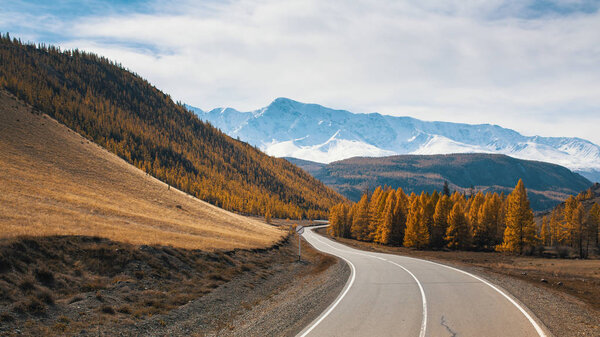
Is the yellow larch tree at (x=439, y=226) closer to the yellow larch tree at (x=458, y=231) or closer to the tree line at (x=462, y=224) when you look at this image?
the tree line at (x=462, y=224)

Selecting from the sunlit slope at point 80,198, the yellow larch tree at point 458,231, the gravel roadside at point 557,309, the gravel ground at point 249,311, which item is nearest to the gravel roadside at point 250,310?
the gravel ground at point 249,311

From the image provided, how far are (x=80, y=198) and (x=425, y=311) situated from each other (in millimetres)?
34023

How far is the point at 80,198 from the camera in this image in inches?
1359

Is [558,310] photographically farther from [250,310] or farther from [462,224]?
[462,224]

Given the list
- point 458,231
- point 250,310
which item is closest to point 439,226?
point 458,231

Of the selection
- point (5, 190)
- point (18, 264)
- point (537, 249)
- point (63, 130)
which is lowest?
point (537, 249)

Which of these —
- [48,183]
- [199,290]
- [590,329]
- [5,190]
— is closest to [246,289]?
[199,290]

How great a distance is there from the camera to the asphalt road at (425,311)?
39.2 feet

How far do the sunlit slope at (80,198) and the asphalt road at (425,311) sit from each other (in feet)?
43.6

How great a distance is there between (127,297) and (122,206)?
2697 centimetres

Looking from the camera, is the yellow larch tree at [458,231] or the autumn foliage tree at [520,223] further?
the yellow larch tree at [458,231]

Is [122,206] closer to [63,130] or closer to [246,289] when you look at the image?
[246,289]

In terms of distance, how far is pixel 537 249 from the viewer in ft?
210

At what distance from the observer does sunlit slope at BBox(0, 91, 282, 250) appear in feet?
73.2
